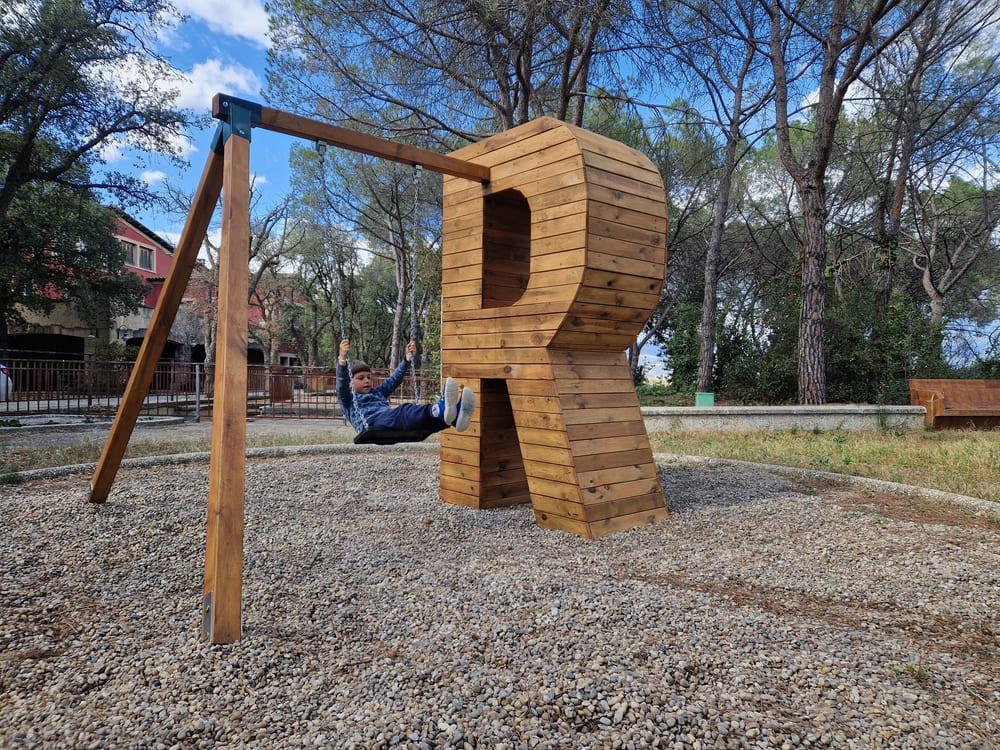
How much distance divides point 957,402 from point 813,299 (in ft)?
9.36

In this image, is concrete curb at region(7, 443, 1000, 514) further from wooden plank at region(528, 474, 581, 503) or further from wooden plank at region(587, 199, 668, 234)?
wooden plank at region(587, 199, 668, 234)

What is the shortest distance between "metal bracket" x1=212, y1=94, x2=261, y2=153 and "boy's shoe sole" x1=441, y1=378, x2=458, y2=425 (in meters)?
1.71

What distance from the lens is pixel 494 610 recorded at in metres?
2.57

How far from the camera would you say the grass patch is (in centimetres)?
530

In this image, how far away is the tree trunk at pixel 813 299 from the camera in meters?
10.3

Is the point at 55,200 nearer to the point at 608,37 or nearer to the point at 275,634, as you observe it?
the point at 608,37

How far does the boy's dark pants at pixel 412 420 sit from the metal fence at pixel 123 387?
8.59 metres

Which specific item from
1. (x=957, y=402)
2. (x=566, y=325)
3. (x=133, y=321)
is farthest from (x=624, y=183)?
(x=133, y=321)

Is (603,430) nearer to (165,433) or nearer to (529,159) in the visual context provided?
(529,159)

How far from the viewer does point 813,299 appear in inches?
411

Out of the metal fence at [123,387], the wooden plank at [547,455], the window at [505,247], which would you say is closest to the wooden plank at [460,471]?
the wooden plank at [547,455]

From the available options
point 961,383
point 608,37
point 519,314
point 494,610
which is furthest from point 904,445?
point 608,37

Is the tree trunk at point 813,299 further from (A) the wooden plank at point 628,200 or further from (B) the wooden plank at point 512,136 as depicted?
(B) the wooden plank at point 512,136

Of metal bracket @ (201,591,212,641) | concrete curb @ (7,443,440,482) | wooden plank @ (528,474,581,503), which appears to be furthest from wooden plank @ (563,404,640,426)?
concrete curb @ (7,443,440,482)
